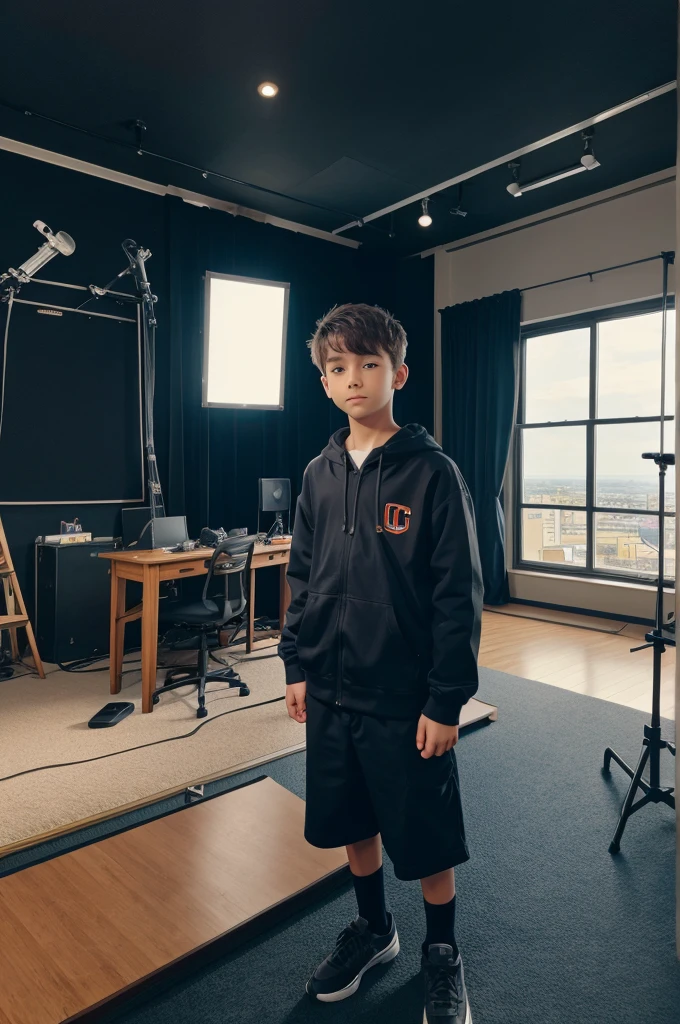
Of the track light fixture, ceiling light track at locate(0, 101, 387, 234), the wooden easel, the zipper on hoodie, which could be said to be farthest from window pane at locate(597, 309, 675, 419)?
the wooden easel

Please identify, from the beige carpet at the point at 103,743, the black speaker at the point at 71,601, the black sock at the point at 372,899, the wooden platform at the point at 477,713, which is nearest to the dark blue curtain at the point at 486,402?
the wooden platform at the point at 477,713

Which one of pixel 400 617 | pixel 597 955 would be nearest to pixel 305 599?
pixel 400 617

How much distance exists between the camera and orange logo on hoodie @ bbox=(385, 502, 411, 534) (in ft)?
3.94

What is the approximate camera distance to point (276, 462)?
500 cm

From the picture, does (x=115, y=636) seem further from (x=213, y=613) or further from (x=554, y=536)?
(x=554, y=536)

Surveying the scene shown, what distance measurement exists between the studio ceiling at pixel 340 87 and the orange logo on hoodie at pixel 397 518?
2.56m

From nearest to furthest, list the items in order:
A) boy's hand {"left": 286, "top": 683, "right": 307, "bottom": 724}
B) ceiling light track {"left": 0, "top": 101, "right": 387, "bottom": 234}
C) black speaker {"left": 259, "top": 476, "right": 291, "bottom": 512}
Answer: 1. boy's hand {"left": 286, "top": 683, "right": 307, "bottom": 724}
2. ceiling light track {"left": 0, "top": 101, "right": 387, "bottom": 234}
3. black speaker {"left": 259, "top": 476, "right": 291, "bottom": 512}

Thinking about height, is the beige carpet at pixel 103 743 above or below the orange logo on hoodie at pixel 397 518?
below

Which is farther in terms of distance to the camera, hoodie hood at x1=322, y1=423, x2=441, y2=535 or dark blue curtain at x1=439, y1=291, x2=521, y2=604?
dark blue curtain at x1=439, y1=291, x2=521, y2=604

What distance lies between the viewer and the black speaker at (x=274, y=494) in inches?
179

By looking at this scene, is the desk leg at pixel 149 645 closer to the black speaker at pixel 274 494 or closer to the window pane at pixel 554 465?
the black speaker at pixel 274 494

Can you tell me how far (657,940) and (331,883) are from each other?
0.80 m

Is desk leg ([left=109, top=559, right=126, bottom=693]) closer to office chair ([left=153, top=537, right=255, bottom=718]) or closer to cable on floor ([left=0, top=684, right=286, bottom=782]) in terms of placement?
office chair ([left=153, top=537, right=255, bottom=718])

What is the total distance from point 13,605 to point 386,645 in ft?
10.0
